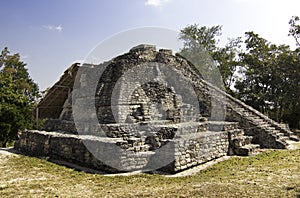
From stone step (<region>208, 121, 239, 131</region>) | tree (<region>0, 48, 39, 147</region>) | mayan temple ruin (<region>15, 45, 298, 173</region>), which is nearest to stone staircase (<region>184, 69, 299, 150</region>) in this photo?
mayan temple ruin (<region>15, 45, 298, 173</region>)

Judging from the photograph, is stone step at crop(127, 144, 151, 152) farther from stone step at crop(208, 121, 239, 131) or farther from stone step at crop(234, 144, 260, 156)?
stone step at crop(234, 144, 260, 156)

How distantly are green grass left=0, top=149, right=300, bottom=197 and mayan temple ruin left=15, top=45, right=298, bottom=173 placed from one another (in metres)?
0.77

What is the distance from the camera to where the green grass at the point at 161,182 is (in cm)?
524

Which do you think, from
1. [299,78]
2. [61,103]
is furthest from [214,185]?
[299,78]

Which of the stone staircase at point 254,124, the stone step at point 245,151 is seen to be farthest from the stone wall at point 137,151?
the stone staircase at point 254,124

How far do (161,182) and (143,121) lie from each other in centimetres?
522

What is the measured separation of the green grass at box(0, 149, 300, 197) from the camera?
5.24 metres

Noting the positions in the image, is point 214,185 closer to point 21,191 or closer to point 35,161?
point 21,191

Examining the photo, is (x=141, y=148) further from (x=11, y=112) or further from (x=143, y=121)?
(x=11, y=112)

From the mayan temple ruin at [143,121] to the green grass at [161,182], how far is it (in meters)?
0.77

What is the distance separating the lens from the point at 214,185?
572cm

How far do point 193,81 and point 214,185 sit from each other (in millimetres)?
10030

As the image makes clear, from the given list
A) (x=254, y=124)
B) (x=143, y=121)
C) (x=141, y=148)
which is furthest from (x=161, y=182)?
(x=254, y=124)

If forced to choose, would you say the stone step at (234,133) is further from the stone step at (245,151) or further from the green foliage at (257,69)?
the green foliage at (257,69)
